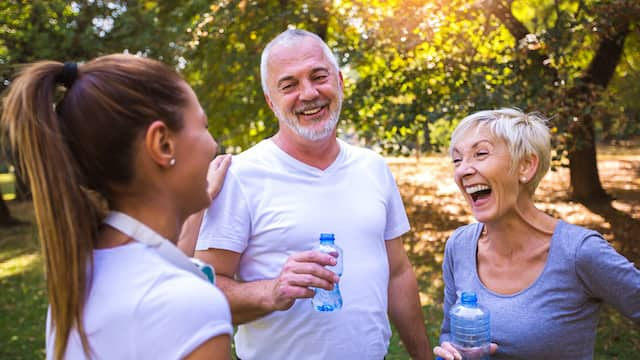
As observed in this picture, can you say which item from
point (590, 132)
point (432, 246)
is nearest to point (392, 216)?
point (590, 132)

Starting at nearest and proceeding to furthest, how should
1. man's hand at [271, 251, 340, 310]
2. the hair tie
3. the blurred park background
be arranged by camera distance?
the hair tie < man's hand at [271, 251, 340, 310] < the blurred park background

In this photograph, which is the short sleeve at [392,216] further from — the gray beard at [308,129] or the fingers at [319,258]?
the fingers at [319,258]

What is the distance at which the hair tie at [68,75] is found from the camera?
1.53 m

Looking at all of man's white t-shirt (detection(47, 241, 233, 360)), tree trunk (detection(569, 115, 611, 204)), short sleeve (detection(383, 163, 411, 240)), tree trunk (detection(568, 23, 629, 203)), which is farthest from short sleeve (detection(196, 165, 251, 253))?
tree trunk (detection(569, 115, 611, 204))

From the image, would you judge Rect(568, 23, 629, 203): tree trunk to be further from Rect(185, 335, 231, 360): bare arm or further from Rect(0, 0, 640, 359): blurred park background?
Rect(185, 335, 231, 360): bare arm

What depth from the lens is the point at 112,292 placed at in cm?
140

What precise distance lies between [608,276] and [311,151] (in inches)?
55.1

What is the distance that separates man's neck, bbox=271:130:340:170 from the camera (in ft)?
9.53

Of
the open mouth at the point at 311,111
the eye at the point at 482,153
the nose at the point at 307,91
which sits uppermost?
the nose at the point at 307,91

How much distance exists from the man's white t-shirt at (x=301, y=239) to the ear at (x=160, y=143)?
1.12m

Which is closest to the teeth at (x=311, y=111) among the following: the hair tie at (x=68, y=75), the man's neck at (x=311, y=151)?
the man's neck at (x=311, y=151)

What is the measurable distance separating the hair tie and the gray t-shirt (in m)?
1.90

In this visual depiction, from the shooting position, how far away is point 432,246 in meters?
12.1

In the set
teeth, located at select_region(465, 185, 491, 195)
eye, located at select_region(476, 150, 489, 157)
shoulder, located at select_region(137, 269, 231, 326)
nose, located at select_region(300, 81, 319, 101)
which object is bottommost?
teeth, located at select_region(465, 185, 491, 195)
